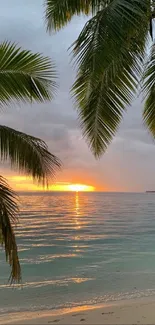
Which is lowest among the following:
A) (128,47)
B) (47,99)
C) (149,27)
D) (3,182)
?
(3,182)

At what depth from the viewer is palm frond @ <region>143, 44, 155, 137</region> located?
5.06m

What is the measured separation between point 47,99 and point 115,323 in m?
4.39

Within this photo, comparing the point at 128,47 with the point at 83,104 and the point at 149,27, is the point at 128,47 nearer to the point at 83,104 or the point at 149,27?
the point at 149,27

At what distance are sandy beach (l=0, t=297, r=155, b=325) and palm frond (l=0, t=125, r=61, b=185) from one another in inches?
133

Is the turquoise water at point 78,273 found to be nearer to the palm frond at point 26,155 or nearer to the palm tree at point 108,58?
the palm frond at point 26,155

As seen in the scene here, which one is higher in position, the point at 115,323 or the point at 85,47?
the point at 85,47

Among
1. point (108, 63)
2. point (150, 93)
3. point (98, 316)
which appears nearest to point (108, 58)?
point (108, 63)

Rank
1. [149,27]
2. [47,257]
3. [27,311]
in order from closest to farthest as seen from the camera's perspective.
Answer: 1. [149,27]
2. [27,311]
3. [47,257]

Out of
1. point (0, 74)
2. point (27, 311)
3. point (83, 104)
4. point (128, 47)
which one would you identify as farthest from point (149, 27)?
point (27, 311)

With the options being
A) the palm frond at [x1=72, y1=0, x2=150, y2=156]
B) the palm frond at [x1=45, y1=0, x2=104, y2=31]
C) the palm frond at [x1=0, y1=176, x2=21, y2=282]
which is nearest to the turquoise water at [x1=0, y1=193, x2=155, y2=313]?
the palm frond at [x1=0, y1=176, x2=21, y2=282]

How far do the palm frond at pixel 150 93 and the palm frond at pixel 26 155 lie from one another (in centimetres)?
183

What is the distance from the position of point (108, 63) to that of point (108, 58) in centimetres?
9

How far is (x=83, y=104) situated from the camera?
595cm

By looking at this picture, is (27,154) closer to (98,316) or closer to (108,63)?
(108,63)
